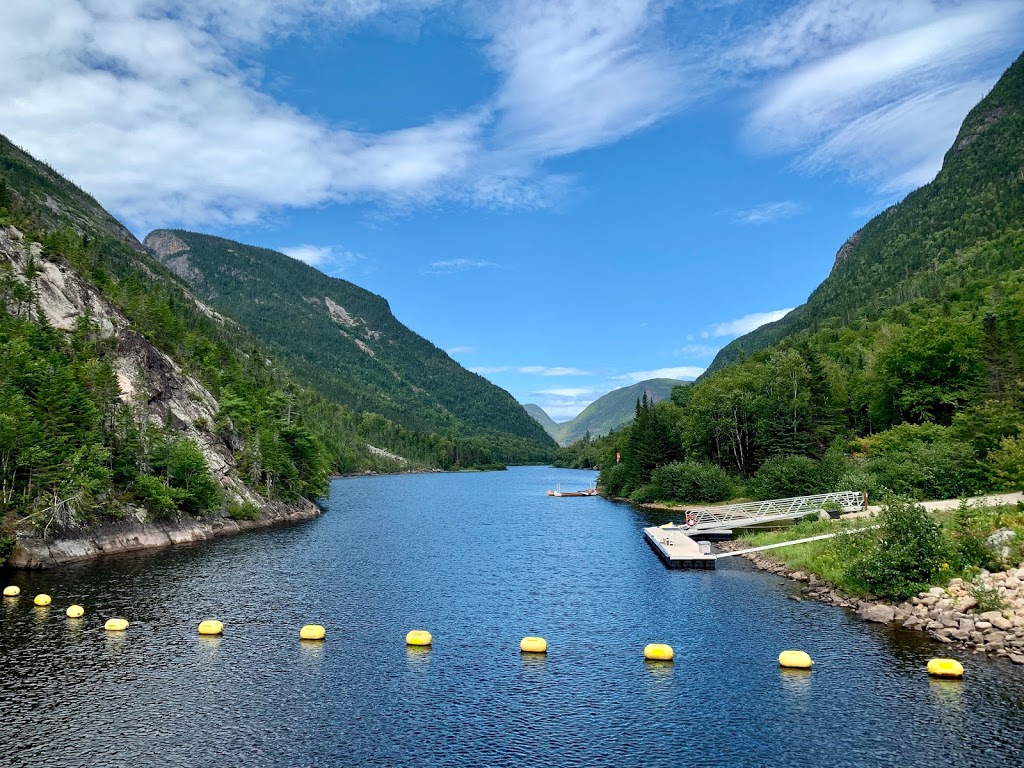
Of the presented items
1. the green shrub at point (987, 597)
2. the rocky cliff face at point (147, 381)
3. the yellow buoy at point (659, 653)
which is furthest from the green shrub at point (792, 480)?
the rocky cliff face at point (147, 381)

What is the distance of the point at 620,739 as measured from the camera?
27.1 m

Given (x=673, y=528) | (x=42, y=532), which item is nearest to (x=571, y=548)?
(x=673, y=528)

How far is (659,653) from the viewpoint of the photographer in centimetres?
3700

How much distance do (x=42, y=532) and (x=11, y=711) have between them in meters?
41.1

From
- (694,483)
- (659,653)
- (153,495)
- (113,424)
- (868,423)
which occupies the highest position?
(113,424)

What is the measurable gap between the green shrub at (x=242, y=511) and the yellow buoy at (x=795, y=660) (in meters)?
79.7

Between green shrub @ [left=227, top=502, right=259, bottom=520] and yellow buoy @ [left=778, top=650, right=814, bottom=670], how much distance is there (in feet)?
262

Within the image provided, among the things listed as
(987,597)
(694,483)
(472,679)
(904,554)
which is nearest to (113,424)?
(472,679)

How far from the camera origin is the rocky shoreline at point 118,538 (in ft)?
201

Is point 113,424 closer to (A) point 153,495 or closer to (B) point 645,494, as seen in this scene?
(A) point 153,495

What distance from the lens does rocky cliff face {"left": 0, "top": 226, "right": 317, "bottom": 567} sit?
86.2m

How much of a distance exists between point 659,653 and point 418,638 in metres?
14.4

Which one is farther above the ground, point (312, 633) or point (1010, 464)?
point (1010, 464)

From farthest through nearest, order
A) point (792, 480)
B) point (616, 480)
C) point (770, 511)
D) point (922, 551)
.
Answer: point (616, 480) < point (792, 480) < point (770, 511) < point (922, 551)
